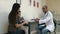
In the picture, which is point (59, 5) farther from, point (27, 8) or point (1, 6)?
point (1, 6)

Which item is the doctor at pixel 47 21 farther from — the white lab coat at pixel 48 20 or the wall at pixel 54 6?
the wall at pixel 54 6

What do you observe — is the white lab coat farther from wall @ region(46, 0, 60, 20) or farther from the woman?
wall @ region(46, 0, 60, 20)

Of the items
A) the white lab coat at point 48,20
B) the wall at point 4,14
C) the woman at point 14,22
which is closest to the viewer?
the woman at point 14,22

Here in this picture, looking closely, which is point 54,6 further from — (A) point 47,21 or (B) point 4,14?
(B) point 4,14

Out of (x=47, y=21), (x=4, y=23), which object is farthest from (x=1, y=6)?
(x=47, y=21)

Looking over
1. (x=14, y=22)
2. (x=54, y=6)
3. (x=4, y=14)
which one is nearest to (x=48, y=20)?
(x=4, y=14)

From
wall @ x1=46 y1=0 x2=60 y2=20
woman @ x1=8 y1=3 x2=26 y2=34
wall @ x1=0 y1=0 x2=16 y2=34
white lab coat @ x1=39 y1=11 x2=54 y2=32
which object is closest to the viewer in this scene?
woman @ x1=8 y1=3 x2=26 y2=34

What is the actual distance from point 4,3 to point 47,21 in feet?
5.54

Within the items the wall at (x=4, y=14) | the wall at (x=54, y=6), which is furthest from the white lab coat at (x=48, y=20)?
→ the wall at (x=54, y=6)

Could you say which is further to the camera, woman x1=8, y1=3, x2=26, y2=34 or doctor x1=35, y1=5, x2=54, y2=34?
doctor x1=35, y1=5, x2=54, y2=34

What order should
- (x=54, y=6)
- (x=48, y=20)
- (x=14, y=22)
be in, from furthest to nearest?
(x=54, y=6)
(x=48, y=20)
(x=14, y=22)

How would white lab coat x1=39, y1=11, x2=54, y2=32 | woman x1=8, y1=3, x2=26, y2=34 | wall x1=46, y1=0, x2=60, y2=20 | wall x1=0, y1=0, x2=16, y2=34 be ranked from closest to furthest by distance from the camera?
woman x1=8, y1=3, x2=26, y2=34 < wall x1=0, y1=0, x2=16, y2=34 < white lab coat x1=39, y1=11, x2=54, y2=32 < wall x1=46, y1=0, x2=60, y2=20

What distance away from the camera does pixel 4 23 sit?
3.16 meters

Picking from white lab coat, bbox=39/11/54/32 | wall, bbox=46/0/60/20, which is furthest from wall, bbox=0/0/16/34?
wall, bbox=46/0/60/20
